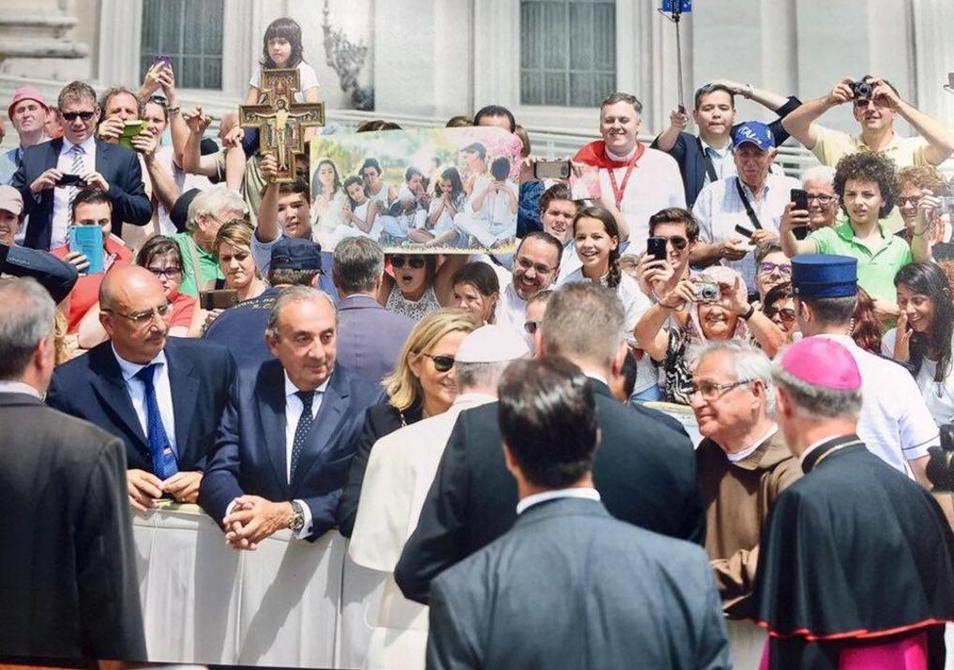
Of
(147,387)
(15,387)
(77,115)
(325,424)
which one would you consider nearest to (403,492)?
(325,424)

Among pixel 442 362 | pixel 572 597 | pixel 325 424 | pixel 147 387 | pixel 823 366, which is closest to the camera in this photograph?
pixel 572 597

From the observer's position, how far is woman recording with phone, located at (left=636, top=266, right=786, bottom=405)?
4.75 metres

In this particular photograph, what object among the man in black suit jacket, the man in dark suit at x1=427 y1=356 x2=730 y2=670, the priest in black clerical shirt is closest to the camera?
the man in dark suit at x1=427 y1=356 x2=730 y2=670

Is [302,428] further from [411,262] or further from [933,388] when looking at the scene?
[933,388]

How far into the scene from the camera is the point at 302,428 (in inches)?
184

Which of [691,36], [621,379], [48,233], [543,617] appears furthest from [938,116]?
[48,233]

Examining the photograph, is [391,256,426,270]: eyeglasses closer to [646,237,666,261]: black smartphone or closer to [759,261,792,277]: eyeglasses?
[646,237,666,261]: black smartphone

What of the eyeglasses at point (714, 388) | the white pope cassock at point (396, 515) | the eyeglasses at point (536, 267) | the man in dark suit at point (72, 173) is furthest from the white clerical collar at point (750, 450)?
the man in dark suit at point (72, 173)

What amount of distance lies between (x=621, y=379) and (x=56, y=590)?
1.73 metres

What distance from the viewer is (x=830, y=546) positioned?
3.79 metres

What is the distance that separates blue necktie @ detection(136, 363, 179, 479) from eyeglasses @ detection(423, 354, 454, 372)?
930mm

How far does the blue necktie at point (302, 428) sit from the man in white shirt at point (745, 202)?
4.61 ft

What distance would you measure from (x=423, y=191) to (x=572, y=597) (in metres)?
2.21

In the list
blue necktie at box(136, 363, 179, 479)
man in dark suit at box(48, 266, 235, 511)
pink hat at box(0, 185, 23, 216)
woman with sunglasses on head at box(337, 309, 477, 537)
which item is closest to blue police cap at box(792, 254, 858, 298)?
woman with sunglasses on head at box(337, 309, 477, 537)
